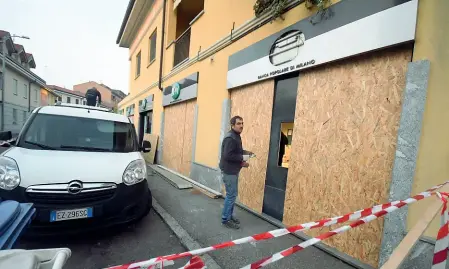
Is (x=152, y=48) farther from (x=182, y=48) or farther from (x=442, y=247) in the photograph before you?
(x=442, y=247)

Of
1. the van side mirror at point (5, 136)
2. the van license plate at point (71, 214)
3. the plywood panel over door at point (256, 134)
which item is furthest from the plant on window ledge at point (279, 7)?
the van side mirror at point (5, 136)

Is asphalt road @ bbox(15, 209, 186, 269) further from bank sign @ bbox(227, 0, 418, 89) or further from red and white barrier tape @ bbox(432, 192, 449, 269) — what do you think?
bank sign @ bbox(227, 0, 418, 89)

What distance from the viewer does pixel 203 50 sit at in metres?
7.06

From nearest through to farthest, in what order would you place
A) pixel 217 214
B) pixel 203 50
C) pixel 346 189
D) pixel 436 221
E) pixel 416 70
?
pixel 436 221 < pixel 416 70 < pixel 346 189 < pixel 217 214 < pixel 203 50

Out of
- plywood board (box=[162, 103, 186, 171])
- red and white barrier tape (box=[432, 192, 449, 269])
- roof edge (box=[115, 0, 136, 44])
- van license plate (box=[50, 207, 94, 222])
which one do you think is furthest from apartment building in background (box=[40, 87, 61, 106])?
A: red and white barrier tape (box=[432, 192, 449, 269])

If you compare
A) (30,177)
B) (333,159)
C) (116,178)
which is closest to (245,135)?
(333,159)

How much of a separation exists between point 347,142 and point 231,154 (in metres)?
1.67

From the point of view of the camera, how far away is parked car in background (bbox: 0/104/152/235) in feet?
9.20

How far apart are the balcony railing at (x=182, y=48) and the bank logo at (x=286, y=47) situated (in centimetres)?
534

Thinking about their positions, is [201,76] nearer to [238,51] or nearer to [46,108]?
[238,51]

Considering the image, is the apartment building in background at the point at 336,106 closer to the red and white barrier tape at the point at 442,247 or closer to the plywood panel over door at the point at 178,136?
the red and white barrier tape at the point at 442,247

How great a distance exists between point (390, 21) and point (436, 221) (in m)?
2.21

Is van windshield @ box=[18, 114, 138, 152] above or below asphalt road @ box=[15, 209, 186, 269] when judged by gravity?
above

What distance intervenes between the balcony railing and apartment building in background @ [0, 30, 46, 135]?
19.6 meters
